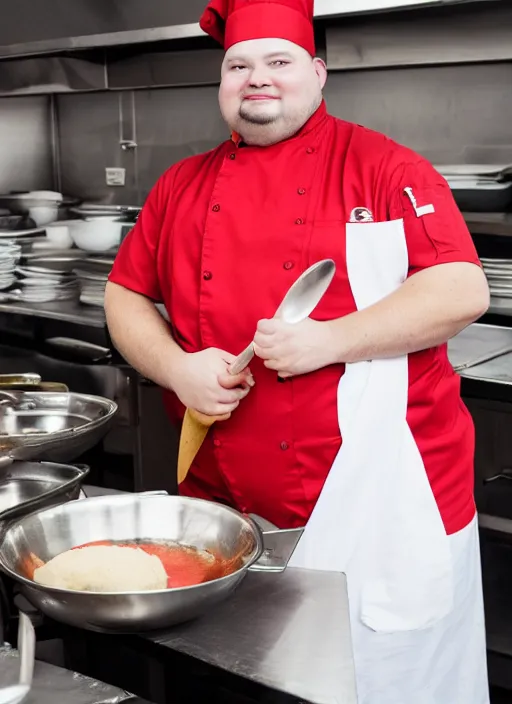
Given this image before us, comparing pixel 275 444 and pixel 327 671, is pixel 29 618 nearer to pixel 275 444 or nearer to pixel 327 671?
pixel 327 671

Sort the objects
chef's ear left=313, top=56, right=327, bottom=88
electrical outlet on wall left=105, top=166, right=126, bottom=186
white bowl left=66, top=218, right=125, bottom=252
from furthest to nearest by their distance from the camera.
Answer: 1. electrical outlet on wall left=105, top=166, right=126, bottom=186
2. white bowl left=66, top=218, right=125, bottom=252
3. chef's ear left=313, top=56, right=327, bottom=88

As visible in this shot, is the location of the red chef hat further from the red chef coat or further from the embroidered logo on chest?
the embroidered logo on chest

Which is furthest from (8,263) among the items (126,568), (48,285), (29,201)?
(126,568)

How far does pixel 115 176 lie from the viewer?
3.67m

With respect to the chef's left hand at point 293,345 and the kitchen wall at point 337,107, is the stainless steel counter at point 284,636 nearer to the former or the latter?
the chef's left hand at point 293,345

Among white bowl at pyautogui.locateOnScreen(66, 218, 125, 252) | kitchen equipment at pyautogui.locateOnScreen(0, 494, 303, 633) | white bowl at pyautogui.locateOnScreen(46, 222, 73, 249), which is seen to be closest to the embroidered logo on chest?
kitchen equipment at pyautogui.locateOnScreen(0, 494, 303, 633)

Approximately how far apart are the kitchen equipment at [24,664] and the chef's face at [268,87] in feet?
3.24

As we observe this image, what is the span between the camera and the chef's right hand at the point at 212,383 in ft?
4.93

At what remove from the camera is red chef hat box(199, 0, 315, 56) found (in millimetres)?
1633

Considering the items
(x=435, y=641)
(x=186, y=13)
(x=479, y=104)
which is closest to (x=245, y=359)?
(x=435, y=641)

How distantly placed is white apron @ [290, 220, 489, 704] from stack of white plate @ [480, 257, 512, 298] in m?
0.85

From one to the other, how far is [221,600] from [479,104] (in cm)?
214

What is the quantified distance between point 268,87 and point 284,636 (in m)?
0.98

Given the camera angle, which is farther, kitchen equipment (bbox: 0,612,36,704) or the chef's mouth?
the chef's mouth
